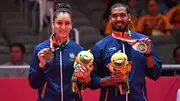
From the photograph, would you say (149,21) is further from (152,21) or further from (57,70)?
(57,70)

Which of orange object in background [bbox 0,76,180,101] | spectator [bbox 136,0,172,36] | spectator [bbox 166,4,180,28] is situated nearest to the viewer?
orange object in background [bbox 0,76,180,101]

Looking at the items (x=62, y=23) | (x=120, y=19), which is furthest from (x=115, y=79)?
(x=62, y=23)

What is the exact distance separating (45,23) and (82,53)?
5134 mm

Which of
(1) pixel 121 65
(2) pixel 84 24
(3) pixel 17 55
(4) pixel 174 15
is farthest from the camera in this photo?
(2) pixel 84 24

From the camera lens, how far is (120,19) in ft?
15.5

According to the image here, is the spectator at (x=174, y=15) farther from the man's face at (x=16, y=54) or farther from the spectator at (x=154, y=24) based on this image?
the man's face at (x=16, y=54)

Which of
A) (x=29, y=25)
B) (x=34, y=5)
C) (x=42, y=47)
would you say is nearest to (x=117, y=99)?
(x=42, y=47)

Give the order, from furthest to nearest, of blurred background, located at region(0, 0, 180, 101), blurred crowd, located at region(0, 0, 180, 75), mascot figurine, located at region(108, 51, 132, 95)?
blurred background, located at region(0, 0, 180, 101)
blurred crowd, located at region(0, 0, 180, 75)
mascot figurine, located at region(108, 51, 132, 95)

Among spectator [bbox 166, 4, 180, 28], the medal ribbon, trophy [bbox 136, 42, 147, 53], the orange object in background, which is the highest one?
the medal ribbon

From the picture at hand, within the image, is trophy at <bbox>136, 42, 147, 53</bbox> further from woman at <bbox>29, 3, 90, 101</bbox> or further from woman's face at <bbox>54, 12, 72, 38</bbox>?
woman's face at <bbox>54, 12, 72, 38</bbox>

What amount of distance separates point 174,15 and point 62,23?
5866mm

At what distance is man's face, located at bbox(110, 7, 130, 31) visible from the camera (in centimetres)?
472

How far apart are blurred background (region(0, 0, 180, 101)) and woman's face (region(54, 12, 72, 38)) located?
Result: 2988mm

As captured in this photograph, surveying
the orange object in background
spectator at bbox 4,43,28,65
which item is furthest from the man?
spectator at bbox 4,43,28,65
